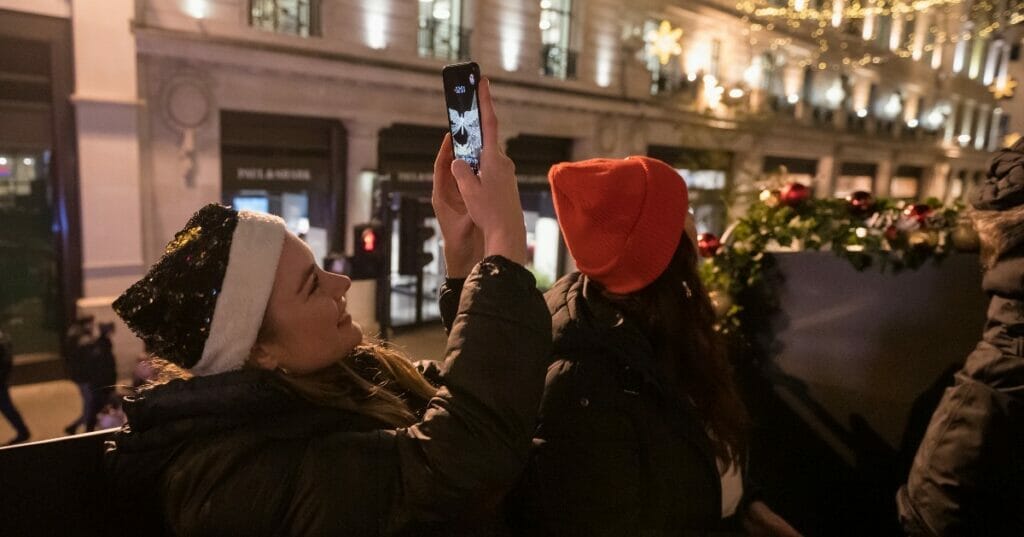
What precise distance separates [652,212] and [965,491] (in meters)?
1.32

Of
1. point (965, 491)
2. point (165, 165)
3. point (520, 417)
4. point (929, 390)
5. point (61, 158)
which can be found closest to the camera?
point (520, 417)

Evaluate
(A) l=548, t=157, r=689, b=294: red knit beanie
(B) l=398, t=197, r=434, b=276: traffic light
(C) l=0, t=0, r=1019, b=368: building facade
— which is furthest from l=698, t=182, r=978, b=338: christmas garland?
(B) l=398, t=197, r=434, b=276: traffic light

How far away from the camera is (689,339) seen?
175cm

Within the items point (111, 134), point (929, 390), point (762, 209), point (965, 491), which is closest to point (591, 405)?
point (965, 491)

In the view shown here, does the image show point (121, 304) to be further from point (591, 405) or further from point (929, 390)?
point (929, 390)

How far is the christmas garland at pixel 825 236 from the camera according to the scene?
286 centimetres

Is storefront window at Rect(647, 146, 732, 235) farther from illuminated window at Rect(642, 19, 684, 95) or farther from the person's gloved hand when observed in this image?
the person's gloved hand

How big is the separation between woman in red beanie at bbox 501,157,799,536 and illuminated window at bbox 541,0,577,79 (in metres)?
13.0

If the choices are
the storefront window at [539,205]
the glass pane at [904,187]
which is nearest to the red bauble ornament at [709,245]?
the storefront window at [539,205]

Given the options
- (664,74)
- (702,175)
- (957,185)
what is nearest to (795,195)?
(664,74)

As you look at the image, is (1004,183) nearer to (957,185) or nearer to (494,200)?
(494,200)

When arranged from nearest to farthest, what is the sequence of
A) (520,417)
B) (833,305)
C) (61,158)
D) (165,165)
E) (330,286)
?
(520,417) < (330,286) < (833,305) < (61,158) < (165,165)

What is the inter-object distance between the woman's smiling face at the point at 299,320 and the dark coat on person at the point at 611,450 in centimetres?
54

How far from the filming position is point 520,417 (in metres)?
1.18
